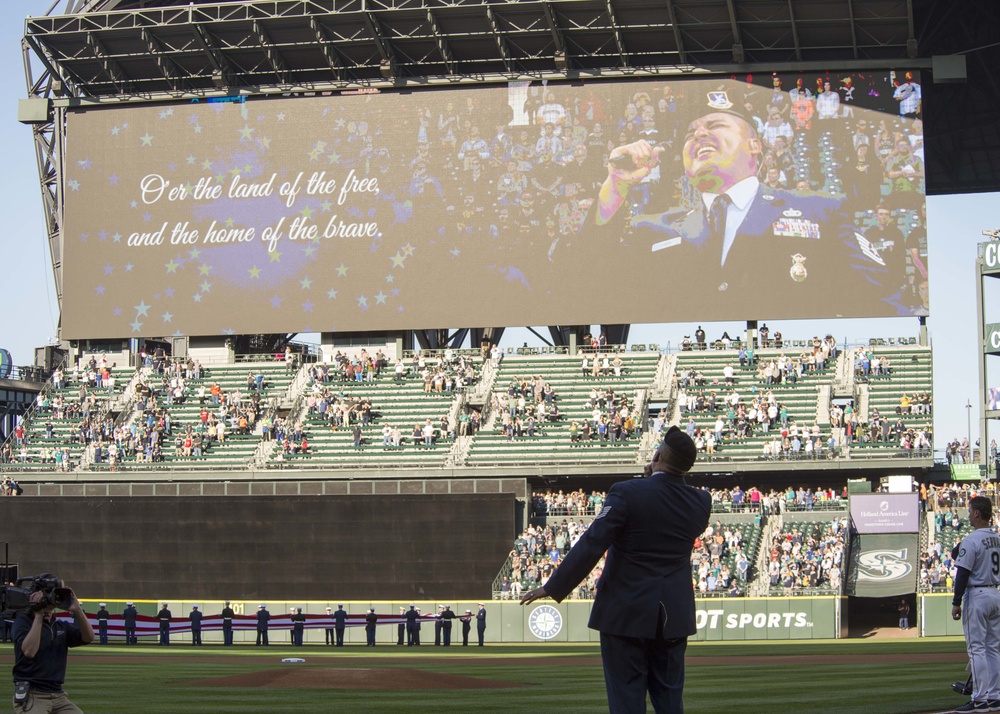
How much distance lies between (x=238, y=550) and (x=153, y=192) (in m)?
16.2

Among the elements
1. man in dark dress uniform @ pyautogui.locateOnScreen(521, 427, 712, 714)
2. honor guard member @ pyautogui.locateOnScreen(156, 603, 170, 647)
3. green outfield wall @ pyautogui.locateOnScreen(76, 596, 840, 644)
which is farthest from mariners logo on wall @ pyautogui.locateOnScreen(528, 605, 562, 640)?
man in dark dress uniform @ pyautogui.locateOnScreen(521, 427, 712, 714)

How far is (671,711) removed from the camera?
715 centimetres

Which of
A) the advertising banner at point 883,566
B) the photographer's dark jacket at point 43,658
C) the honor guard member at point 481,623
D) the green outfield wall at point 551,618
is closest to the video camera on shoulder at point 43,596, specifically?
the photographer's dark jacket at point 43,658

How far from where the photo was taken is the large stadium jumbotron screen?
44125 millimetres

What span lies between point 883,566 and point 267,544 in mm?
16997

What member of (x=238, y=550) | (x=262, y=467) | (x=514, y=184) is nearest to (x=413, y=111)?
(x=514, y=184)

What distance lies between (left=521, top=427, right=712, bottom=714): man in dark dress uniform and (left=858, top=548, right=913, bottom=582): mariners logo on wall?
29.1 metres

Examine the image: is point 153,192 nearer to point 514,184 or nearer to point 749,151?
point 514,184

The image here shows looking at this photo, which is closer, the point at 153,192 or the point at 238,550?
the point at 238,550

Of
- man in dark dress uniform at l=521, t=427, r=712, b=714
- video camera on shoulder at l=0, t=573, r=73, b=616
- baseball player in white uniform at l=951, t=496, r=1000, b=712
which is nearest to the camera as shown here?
man in dark dress uniform at l=521, t=427, r=712, b=714

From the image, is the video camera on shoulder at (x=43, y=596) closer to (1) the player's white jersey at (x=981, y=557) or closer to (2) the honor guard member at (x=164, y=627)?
(1) the player's white jersey at (x=981, y=557)

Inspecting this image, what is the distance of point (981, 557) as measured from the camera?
11.3 m

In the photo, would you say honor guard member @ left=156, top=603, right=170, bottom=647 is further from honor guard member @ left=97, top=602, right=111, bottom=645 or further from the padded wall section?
the padded wall section

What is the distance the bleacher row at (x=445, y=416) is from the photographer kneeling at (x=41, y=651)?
3182 cm
